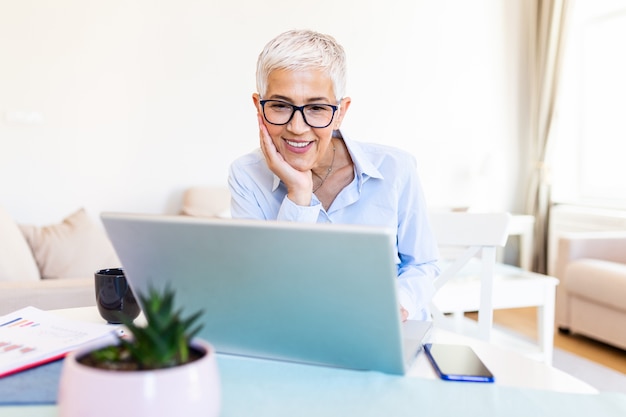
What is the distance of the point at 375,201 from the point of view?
141cm

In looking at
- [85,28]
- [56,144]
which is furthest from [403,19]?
[56,144]

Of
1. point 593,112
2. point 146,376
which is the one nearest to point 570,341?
point 593,112

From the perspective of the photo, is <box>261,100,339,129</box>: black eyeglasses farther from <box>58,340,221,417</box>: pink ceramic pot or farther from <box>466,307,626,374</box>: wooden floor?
<box>466,307,626,374</box>: wooden floor

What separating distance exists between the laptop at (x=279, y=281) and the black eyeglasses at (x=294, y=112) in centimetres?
56

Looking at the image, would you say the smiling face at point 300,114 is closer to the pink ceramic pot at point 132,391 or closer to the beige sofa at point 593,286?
the pink ceramic pot at point 132,391

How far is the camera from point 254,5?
12.8ft

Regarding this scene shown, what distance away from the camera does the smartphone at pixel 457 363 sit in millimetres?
804

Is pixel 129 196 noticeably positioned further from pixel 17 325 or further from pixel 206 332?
pixel 206 332

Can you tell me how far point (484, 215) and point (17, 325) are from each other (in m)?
1.08

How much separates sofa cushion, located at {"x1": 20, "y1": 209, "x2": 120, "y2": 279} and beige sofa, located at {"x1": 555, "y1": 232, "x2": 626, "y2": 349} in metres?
2.52

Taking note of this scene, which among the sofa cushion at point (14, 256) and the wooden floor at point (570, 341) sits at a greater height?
the sofa cushion at point (14, 256)

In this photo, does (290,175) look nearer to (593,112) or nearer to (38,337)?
(38,337)

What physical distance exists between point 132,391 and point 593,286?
11.1 ft

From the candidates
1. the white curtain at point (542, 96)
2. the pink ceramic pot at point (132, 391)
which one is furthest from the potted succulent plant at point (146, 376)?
the white curtain at point (542, 96)
